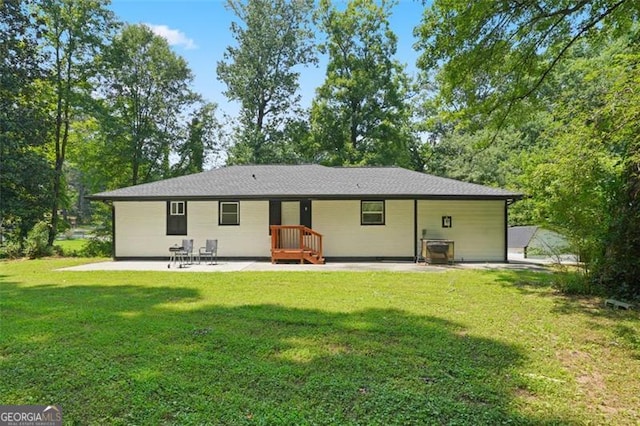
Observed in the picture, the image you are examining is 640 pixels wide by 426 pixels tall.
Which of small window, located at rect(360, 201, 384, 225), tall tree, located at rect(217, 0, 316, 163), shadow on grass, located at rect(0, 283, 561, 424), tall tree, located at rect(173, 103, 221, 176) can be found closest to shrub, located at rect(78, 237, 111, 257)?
tall tree, located at rect(173, 103, 221, 176)

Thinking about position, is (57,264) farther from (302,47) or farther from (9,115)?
(302,47)

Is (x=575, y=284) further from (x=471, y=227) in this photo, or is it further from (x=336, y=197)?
(x=336, y=197)

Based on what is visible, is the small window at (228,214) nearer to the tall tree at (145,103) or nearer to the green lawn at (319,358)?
the green lawn at (319,358)

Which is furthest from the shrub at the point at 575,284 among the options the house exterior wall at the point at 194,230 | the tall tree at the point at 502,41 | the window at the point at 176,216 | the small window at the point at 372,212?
the window at the point at 176,216

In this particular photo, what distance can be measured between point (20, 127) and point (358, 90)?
1746 cm

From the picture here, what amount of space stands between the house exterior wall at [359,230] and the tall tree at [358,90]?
10.9 meters

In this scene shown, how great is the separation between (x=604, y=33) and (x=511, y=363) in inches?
349

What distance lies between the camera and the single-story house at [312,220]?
12625 mm

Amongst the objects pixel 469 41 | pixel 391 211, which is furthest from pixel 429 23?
pixel 391 211

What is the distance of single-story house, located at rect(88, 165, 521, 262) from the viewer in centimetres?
1262

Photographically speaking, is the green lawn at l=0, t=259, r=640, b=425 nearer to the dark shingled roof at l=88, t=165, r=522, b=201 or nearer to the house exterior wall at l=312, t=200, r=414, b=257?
the dark shingled roof at l=88, t=165, r=522, b=201

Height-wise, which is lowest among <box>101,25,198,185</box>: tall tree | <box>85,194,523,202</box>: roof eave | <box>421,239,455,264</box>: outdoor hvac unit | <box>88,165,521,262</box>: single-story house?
<box>421,239,455,264</box>: outdoor hvac unit

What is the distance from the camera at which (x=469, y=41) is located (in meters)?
8.07

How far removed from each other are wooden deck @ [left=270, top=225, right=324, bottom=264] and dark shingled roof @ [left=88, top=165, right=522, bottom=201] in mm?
1167
